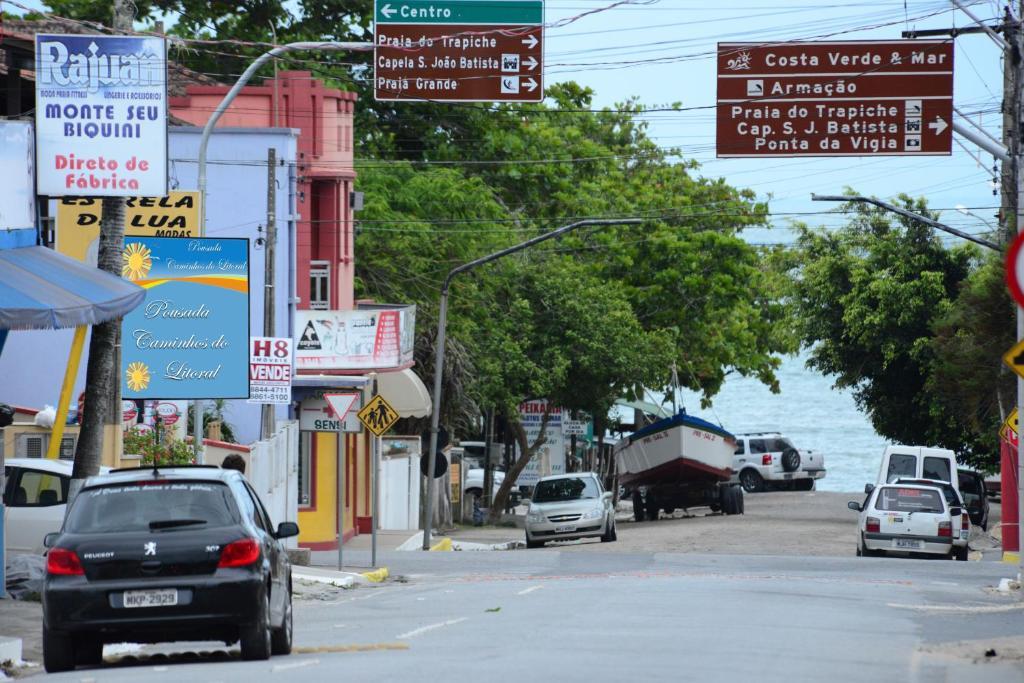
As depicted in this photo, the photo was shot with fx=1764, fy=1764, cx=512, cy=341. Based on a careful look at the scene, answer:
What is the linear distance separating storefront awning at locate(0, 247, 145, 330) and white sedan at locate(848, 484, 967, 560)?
17.7 metres

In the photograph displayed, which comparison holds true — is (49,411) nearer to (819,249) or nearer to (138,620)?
(138,620)

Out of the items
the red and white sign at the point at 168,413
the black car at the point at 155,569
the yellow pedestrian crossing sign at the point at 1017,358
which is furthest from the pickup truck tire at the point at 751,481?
the black car at the point at 155,569

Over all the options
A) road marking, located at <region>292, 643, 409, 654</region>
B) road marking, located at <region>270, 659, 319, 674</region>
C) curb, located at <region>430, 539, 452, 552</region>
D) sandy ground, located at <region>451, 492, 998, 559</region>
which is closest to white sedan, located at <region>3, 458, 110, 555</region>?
road marking, located at <region>292, 643, 409, 654</region>

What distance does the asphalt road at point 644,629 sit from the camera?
12.6m

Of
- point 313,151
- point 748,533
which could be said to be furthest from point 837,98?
point 748,533

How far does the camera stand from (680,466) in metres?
48.3

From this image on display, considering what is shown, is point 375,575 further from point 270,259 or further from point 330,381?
point 330,381

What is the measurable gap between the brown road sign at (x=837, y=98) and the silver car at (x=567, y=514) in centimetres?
1607

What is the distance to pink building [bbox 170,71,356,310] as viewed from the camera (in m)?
37.9

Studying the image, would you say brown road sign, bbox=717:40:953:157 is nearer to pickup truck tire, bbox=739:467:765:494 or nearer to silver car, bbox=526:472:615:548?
silver car, bbox=526:472:615:548

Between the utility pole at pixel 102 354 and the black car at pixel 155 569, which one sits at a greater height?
the utility pole at pixel 102 354

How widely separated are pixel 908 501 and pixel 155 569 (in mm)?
21707

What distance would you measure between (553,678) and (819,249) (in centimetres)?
4257

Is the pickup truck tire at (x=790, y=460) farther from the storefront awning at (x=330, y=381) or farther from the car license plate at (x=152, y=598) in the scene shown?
the car license plate at (x=152, y=598)
